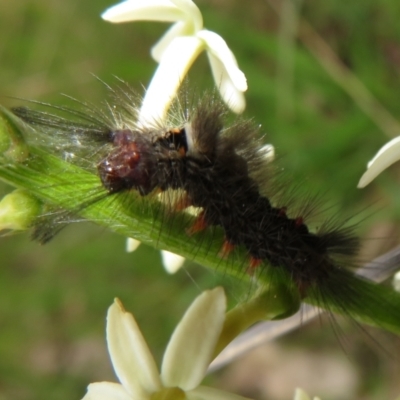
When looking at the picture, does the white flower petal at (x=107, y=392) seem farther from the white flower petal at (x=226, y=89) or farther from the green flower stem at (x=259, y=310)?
the white flower petal at (x=226, y=89)

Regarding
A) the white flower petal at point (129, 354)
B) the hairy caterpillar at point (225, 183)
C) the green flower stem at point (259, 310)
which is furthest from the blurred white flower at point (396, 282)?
the white flower petal at point (129, 354)

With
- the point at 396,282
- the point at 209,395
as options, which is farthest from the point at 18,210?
the point at 396,282

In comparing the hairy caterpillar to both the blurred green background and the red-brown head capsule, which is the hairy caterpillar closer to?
the red-brown head capsule

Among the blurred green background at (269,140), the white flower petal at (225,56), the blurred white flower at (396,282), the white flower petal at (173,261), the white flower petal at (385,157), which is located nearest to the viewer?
the white flower petal at (385,157)

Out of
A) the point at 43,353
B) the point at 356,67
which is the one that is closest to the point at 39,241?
the point at 356,67

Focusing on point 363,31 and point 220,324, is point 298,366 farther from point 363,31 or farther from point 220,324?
point 220,324

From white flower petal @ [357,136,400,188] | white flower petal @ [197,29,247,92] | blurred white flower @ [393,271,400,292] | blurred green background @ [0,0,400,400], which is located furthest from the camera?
blurred green background @ [0,0,400,400]

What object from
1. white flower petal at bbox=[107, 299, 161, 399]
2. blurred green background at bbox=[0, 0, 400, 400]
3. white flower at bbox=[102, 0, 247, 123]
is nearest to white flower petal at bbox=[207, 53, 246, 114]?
white flower at bbox=[102, 0, 247, 123]

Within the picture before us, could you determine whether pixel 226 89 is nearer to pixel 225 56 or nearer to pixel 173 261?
pixel 225 56
